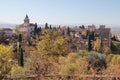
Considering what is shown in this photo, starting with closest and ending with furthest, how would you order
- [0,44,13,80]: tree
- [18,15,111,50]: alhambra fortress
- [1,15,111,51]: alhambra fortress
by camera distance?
[0,44,13,80]: tree, [1,15,111,51]: alhambra fortress, [18,15,111,50]: alhambra fortress

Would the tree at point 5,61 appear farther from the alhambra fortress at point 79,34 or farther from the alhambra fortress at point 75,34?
the alhambra fortress at point 79,34

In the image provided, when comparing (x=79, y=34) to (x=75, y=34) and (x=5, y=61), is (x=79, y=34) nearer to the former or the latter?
(x=75, y=34)

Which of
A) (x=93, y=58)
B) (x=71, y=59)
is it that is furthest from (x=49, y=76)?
(x=71, y=59)

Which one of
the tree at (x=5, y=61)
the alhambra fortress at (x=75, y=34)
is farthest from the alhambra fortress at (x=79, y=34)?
the tree at (x=5, y=61)

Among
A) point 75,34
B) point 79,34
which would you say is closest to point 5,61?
point 79,34

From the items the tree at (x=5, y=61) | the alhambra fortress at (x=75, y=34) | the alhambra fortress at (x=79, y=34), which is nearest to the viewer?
the tree at (x=5, y=61)

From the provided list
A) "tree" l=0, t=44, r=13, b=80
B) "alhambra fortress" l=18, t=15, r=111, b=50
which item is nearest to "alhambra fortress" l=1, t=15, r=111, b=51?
"alhambra fortress" l=18, t=15, r=111, b=50

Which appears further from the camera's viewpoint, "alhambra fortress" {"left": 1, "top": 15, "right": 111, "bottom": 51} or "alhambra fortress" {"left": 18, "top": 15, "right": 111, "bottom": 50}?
"alhambra fortress" {"left": 18, "top": 15, "right": 111, "bottom": 50}

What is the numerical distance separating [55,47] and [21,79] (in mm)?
17983

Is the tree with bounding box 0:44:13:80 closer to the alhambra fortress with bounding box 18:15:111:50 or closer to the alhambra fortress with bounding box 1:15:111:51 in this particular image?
the alhambra fortress with bounding box 1:15:111:51

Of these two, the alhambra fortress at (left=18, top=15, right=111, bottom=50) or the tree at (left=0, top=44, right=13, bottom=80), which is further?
the alhambra fortress at (left=18, top=15, right=111, bottom=50)

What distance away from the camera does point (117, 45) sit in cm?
7306

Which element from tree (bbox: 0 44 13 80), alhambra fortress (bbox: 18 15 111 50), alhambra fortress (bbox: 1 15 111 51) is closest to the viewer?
tree (bbox: 0 44 13 80)

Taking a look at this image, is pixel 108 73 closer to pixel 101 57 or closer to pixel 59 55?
pixel 101 57
